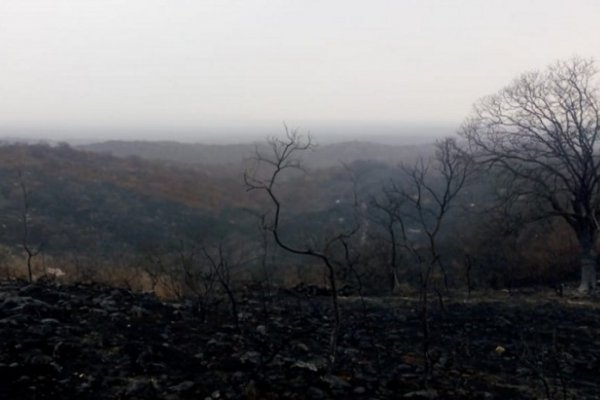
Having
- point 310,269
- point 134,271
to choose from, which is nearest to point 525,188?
point 310,269

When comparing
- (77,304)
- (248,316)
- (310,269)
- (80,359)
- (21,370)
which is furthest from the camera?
(310,269)

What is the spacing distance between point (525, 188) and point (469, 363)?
9800 mm

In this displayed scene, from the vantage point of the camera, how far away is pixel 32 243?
70.9 feet

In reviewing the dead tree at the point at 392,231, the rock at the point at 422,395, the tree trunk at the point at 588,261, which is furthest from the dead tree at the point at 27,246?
the tree trunk at the point at 588,261

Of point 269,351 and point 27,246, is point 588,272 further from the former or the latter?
point 27,246

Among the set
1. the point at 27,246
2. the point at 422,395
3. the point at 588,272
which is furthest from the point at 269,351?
the point at 27,246

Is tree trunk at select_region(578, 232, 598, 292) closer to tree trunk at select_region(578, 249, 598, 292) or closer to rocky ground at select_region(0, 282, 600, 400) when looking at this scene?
tree trunk at select_region(578, 249, 598, 292)

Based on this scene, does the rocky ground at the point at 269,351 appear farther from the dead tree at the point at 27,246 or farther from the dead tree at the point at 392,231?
the dead tree at the point at 392,231

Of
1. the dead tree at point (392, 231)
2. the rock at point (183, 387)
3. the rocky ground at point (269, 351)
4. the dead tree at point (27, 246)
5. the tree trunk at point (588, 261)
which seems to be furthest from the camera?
the tree trunk at point (588, 261)

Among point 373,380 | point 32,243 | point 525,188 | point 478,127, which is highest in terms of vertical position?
point 478,127

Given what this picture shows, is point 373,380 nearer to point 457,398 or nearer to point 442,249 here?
point 457,398

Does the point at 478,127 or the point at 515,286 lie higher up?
the point at 478,127

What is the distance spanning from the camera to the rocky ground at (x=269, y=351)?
239 inches

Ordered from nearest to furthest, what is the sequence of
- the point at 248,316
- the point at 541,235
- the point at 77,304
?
the point at 77,304
the point at 248,316
the point at 541,235
